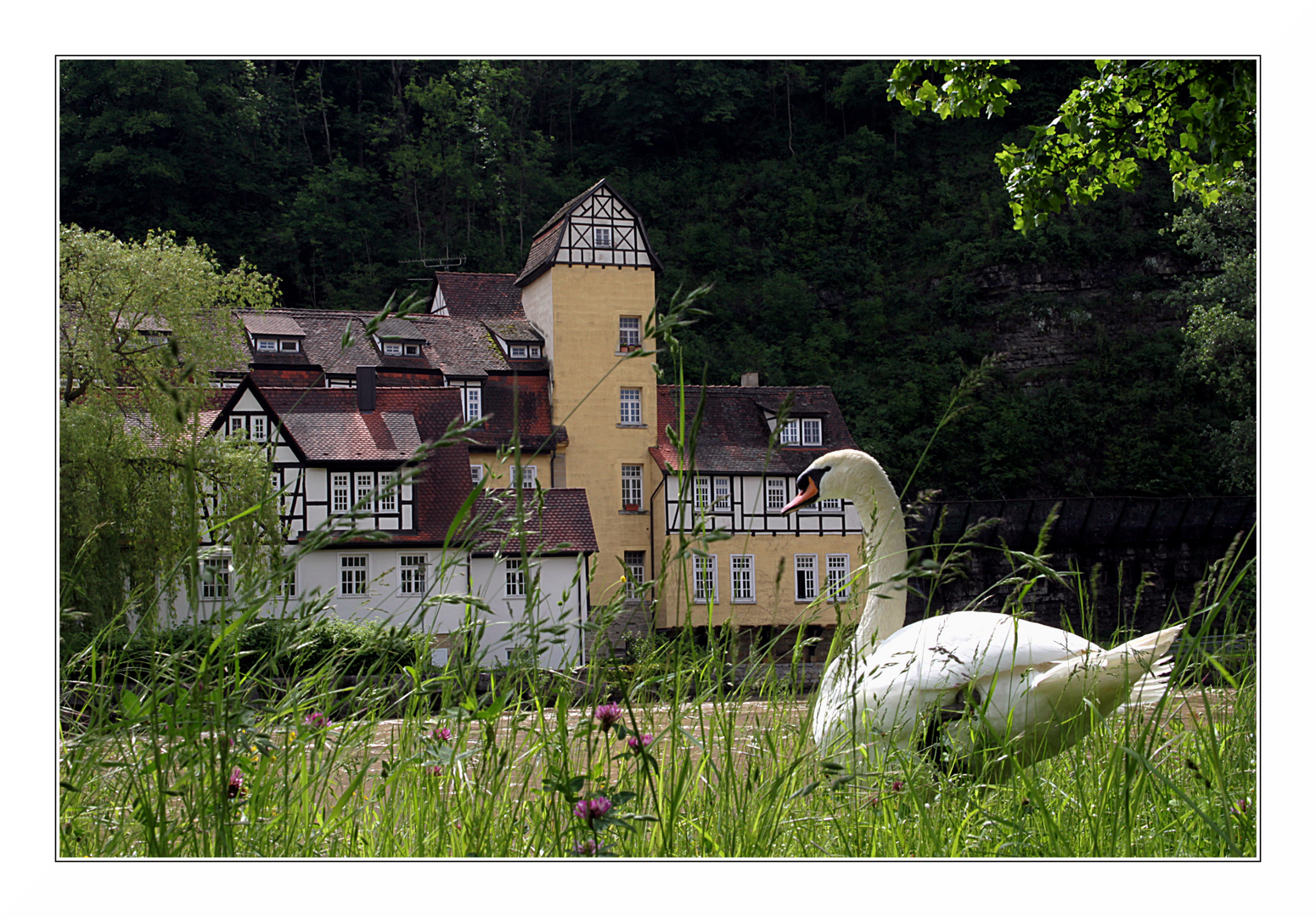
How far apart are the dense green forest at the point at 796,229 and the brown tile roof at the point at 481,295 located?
1.90 meters

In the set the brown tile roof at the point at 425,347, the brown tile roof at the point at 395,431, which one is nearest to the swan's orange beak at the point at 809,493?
the brown tile roof at the point at 395,431

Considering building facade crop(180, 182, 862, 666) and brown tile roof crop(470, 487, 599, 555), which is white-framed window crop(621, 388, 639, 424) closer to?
building facade crop(180, 182, 862, 666)

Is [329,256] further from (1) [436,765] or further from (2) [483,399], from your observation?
(1) [436,765]

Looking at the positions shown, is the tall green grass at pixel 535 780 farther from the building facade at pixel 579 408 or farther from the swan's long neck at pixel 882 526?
the building facade at pixel 579 408

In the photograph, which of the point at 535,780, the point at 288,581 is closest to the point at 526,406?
the point at 535,780

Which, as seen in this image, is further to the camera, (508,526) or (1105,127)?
(1105,127)

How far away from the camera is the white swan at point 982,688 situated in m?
2.01

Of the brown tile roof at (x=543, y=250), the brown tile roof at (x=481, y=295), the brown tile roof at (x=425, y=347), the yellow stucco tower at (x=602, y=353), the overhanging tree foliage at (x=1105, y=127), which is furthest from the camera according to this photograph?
the brown tile roof at (x=481, y=295)

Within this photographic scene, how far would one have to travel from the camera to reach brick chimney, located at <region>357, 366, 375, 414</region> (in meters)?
22.3

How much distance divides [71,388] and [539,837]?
609 inches

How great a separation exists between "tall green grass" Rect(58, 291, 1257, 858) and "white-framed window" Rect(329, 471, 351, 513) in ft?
64.9

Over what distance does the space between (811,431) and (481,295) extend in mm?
10213

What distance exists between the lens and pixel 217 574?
1332 millimetres

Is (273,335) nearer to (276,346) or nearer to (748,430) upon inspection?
(276,346)
